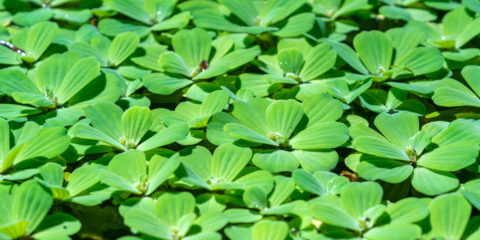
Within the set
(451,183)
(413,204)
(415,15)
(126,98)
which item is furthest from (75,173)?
(415,15)

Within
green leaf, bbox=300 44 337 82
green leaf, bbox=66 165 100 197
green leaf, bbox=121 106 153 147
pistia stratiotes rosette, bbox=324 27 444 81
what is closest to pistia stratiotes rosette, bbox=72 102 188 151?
green leaf, bbox=121 106 153 147

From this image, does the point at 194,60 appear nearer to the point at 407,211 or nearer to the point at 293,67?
the point at 293,67

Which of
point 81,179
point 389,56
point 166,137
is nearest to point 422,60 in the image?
point 389,56

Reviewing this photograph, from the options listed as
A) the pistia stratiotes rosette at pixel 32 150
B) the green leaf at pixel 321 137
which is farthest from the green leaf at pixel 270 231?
the pistia stratiotes rosette at pixel 32 150

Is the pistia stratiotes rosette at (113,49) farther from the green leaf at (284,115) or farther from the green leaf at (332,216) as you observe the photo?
the green leaf at (332,216)

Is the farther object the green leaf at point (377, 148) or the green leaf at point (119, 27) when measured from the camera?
the green leaf at point (119, 27)

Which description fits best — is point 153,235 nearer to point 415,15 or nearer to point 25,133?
point 25,133
